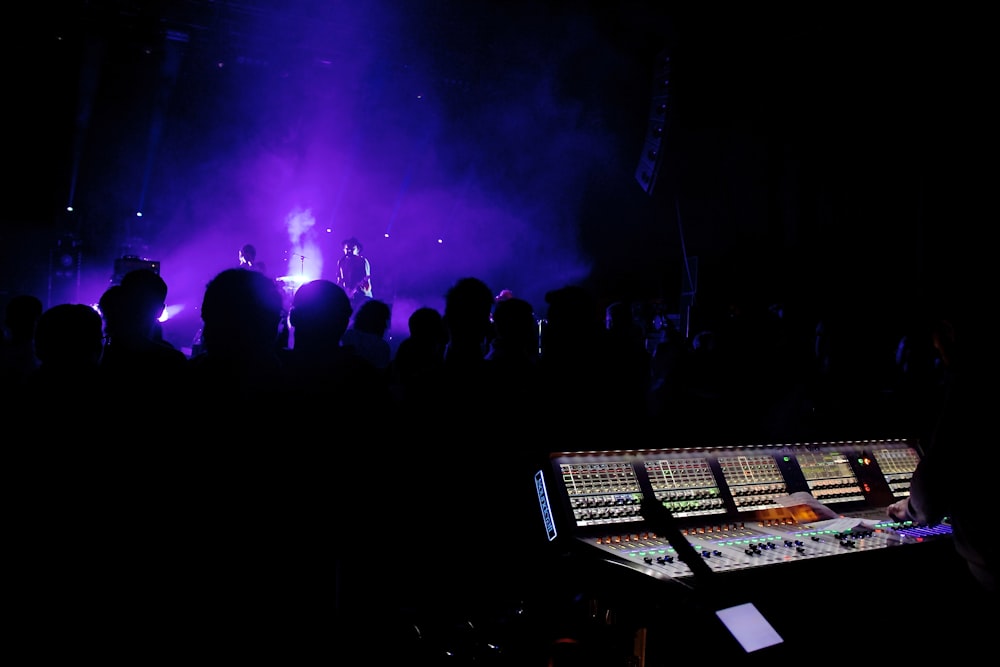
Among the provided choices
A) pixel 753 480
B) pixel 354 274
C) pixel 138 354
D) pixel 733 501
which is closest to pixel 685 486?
pixel 733 501

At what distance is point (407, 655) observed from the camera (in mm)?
2338

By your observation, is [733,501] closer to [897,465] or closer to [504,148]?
[897,465]

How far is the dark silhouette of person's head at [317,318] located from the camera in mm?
2354

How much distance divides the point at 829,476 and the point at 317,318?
2.37 metres

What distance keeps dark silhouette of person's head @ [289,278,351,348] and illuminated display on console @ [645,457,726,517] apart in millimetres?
1340

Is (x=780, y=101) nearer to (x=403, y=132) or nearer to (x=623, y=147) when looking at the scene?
(x=623, y=147)

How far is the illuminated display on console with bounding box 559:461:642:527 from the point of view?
234cm

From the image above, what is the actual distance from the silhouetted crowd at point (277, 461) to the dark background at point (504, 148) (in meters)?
5.72

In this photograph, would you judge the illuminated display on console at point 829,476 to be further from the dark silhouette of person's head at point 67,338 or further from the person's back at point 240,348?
the dark silhouette of person's head at point 67,338

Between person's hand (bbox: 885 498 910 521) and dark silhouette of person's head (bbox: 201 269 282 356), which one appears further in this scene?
person's hand (bbox: 885 498 910 521)

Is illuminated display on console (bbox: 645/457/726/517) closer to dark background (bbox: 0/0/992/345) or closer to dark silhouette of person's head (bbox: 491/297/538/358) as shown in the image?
dark silhouette of person's head (bbox: 491/297/538/358)

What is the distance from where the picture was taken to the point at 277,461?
1.99 metres

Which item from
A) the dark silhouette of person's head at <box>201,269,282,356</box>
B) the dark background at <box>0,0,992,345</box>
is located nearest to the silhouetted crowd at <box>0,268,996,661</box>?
the dark silhouette of person's head at <box>201,269,282,356</box>

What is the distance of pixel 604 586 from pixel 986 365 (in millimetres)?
1544
